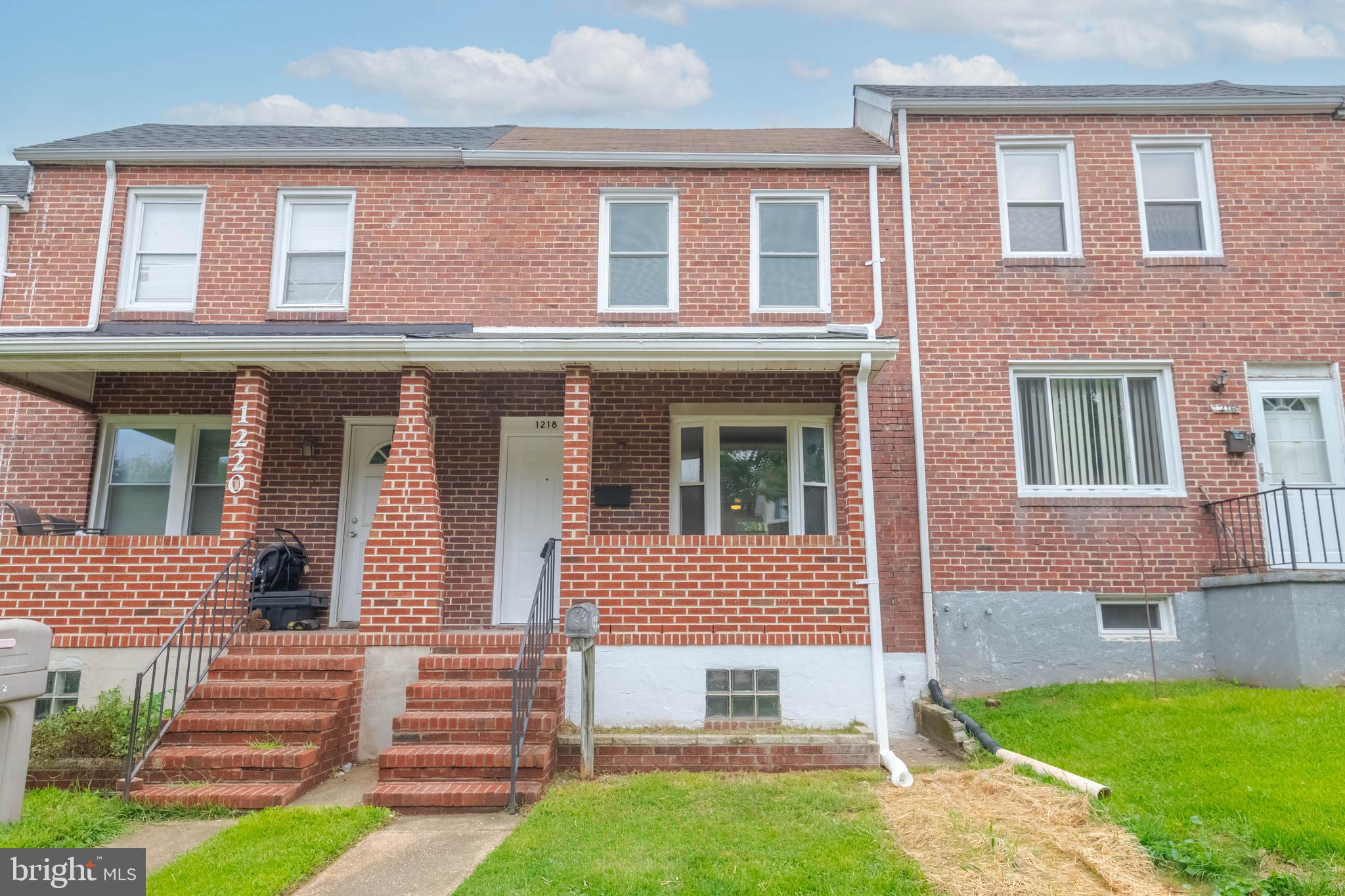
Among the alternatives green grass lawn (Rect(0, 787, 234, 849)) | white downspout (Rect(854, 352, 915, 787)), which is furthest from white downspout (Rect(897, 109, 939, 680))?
green grass lawn (Rect(0, 787, 234, 849))

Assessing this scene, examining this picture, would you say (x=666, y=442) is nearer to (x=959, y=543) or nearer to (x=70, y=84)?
(x=959, y=543)

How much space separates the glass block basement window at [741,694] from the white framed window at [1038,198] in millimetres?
5437

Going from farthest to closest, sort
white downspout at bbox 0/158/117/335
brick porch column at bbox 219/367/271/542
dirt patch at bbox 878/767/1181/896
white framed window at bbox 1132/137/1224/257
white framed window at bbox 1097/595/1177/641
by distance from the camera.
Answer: white framed window at bbox 1132/137/1224/257 → white downspout at bbox 0/158/117/335 → white framed window at bbox 1097/595/1177/641 → brick porch column at bbox 219/367/271/542 → dirt patch at bbox 878/767/1181/896

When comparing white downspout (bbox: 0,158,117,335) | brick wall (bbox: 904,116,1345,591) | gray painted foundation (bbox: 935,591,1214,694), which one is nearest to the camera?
gray painted foundation (bbox: 935,591,1214,694)

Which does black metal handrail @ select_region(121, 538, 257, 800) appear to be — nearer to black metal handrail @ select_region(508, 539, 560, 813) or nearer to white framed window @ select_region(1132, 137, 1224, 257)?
black metal handrail @ select_region(508, 539, 560, 813)

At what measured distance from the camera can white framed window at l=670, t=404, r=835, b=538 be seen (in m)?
8.32

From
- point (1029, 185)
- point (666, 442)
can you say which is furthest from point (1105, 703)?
point (1029, 185)

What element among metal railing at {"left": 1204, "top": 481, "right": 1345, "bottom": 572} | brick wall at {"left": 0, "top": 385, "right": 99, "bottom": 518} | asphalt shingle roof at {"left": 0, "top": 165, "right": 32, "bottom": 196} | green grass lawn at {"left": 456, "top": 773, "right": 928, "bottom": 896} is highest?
asphalt shingle roof at {"left": 0, "top": 165, "right": 32, "bottom": 196}

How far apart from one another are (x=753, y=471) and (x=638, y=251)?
2.89 meters

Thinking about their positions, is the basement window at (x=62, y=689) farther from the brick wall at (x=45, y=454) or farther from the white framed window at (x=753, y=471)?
the white framed window at (x=753, y=471)

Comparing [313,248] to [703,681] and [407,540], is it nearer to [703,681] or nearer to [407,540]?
[407,540]

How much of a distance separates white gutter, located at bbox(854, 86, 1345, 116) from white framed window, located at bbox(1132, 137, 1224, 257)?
33 centimetres

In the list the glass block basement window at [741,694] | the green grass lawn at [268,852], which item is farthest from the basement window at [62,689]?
the glass block basement window at [741,694]

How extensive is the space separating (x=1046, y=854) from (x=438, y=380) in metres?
6.94
